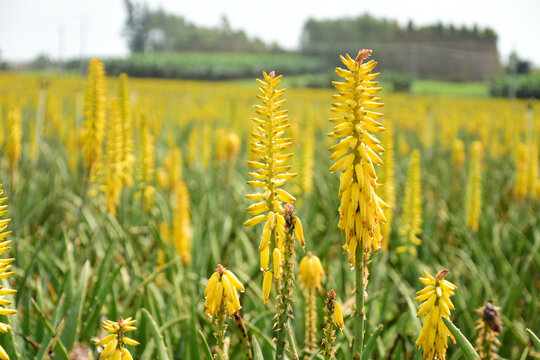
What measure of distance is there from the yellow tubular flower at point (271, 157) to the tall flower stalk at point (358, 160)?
109mm

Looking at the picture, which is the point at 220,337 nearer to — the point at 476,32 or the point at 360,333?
the point at 360,333

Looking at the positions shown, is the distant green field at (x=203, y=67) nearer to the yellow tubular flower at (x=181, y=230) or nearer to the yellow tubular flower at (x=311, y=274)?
the yellow tubular flower at (x=181, y=230)

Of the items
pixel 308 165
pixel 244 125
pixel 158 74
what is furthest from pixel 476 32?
pixel 308 165

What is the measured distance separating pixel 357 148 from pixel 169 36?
98.5 meters

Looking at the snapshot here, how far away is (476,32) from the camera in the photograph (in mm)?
62719

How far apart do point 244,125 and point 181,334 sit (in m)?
8.14

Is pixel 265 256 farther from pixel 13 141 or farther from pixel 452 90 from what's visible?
pixel 452 90

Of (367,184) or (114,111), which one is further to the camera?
(114,111)

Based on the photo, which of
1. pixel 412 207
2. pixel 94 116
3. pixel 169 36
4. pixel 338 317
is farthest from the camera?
pixel 169 36

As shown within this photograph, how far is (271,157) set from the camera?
3.09 ft

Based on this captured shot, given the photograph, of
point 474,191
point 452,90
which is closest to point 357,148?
point 474,191

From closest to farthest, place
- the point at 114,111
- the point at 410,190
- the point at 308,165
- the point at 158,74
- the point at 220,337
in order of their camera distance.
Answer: the point at 220,337 → the point at 114,111 → the point at 410,190 → the point at 308,165 → the point at 158,74

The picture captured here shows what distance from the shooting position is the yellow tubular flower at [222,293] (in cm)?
96

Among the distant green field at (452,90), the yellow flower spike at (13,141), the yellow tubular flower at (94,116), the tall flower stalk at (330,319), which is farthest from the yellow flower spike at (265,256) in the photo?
the distant green field at (452,90)
